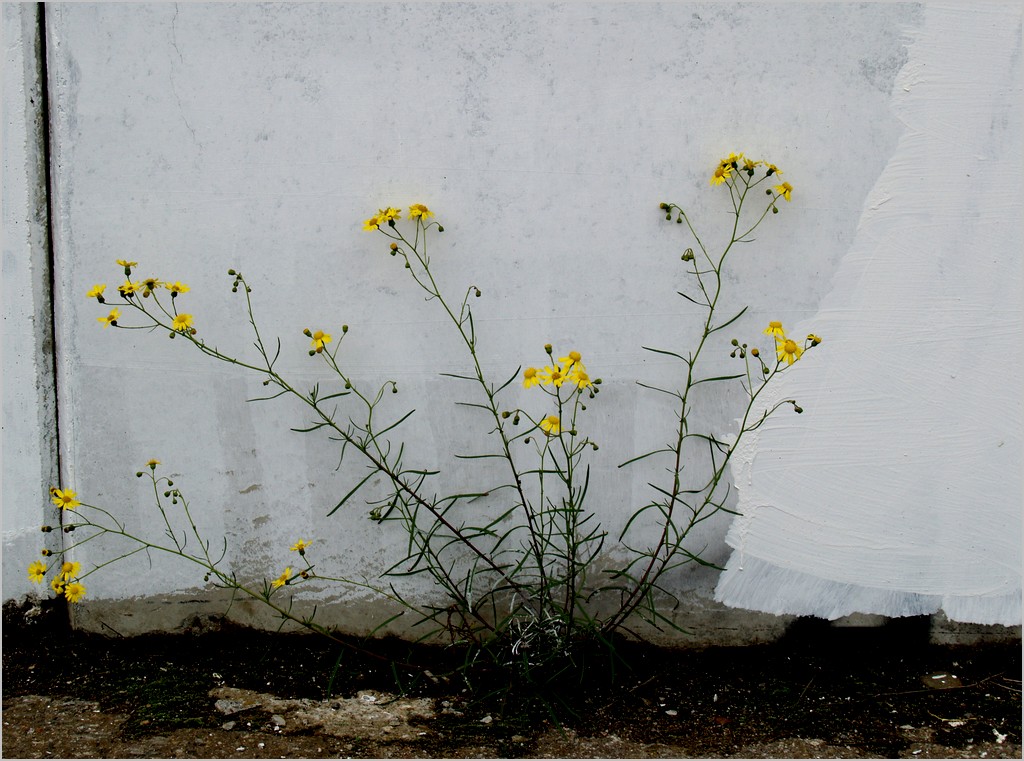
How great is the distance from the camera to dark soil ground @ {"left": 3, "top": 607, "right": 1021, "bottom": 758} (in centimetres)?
207

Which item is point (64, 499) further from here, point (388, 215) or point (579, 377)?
point (579, 377)

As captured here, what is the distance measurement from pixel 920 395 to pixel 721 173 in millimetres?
869

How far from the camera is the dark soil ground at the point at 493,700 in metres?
2.07

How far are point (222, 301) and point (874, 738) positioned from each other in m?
2.14

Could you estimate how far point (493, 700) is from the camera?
2229mm

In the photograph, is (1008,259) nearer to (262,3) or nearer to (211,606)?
(262,3)

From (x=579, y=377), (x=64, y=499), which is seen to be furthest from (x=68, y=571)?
(x=579, y=377)

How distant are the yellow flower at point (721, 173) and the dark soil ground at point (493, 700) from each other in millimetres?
1335

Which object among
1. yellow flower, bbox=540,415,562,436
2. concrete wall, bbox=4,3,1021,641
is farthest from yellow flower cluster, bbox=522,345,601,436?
concrete wall, bbox=4,3,1021,641

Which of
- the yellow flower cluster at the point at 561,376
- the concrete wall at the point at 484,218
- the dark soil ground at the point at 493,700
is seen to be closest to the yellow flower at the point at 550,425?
the yellow flower cluster at the point at 561,376

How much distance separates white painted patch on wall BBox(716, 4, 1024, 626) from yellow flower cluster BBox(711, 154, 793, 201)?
20 cm

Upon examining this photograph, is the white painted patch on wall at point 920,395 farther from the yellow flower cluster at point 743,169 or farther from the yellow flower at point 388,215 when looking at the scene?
the yellow flower at point 388,215

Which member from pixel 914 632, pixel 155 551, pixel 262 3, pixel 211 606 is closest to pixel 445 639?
pixel 211 606

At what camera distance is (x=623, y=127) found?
221cm
